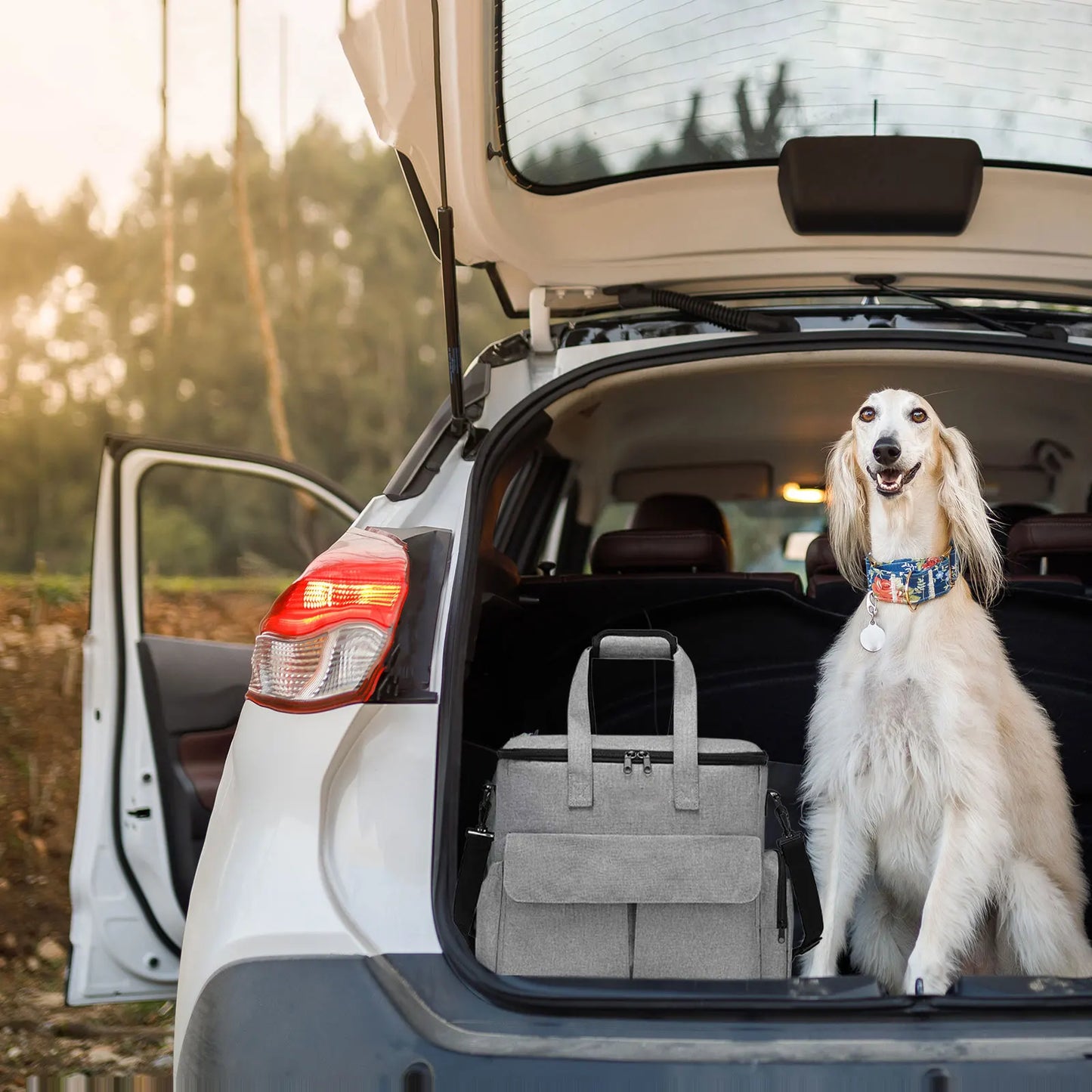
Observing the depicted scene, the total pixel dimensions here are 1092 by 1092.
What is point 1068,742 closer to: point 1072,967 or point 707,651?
point 1072,967

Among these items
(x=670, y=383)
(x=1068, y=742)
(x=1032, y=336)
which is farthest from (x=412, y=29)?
(x=1068, y=742)

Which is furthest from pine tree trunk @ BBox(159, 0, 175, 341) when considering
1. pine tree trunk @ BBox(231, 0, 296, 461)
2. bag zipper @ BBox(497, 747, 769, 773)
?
bag zipper @ BBox(497, 747, 769, 773)

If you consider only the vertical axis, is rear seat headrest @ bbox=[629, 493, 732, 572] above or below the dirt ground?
above

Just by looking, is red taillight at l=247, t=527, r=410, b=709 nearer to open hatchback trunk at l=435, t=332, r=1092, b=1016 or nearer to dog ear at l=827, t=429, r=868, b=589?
open hatchback trunk at l=435, t=332, r=1092, b=1016

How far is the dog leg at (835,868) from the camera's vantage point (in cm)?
230

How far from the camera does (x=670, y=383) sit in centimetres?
360

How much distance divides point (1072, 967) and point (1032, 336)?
124 centimetres

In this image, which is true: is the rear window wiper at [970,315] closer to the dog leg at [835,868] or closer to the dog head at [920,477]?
the dog head at [920,477]

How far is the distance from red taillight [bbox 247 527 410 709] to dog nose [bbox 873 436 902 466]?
1.03 metres

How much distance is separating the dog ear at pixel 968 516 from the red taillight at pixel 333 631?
115cm

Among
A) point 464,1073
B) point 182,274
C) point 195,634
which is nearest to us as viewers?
point 464,1073

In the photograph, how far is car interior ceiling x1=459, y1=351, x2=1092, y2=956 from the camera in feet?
8.87

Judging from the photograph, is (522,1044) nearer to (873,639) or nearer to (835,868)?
(835,868)

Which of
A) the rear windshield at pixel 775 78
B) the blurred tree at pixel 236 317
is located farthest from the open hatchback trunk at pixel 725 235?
the blurred tree at pixel 236 317
